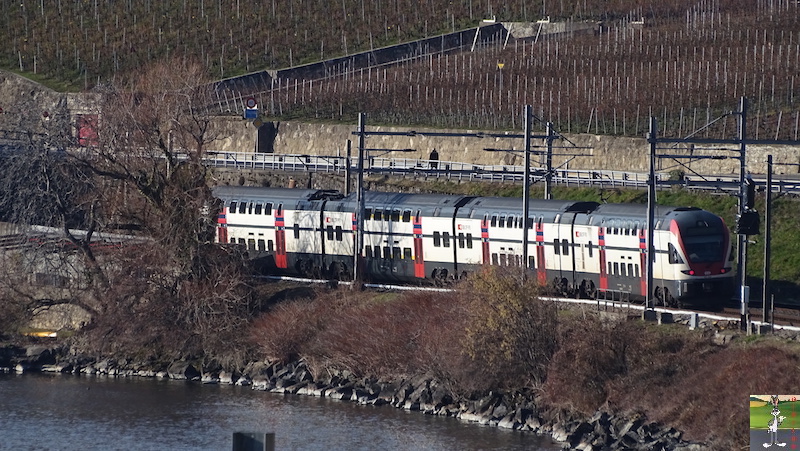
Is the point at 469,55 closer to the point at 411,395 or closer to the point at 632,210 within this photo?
the point at 632,210

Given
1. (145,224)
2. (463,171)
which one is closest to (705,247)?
(145,224)

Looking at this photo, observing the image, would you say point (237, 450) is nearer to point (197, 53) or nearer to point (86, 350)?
point (86, 350)

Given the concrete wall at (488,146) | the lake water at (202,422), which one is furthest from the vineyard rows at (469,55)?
the lake water at (202,422)

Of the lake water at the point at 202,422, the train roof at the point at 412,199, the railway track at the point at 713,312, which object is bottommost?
the lake water at the point at 202,422

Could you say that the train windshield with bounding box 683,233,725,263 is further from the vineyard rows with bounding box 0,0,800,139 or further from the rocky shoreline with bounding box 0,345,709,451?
the vineyard rows with bounding box 0,0,800,139

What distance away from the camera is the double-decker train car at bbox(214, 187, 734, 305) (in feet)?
163

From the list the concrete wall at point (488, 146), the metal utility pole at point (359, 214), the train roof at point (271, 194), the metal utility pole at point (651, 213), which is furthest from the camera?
the concrete wall at point (488, 146)

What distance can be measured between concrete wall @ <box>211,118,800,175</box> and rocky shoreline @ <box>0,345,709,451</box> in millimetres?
18584

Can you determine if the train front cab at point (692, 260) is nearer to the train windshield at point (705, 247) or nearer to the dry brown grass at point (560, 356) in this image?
the train windshield at point (705, 247)

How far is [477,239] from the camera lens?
54.9 m

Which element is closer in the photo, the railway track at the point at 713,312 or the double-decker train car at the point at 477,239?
→ the railway track at the point at 713,312

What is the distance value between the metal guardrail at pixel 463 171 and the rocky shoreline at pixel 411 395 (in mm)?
9656

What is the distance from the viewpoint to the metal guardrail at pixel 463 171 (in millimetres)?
62409

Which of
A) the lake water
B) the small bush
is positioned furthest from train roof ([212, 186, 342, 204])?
the small bush
